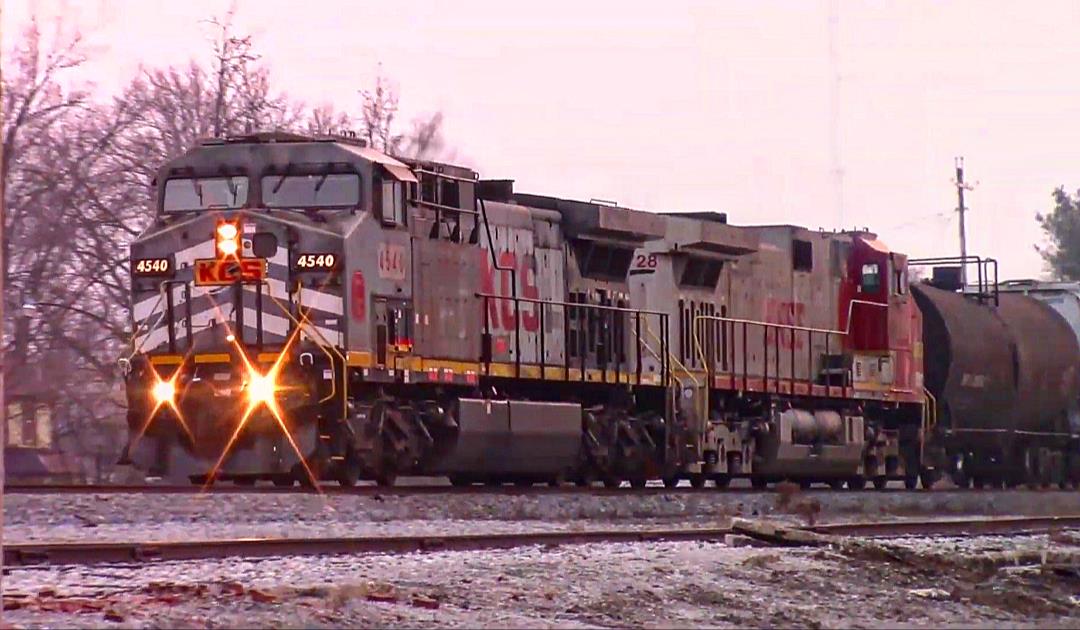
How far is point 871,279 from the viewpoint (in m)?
29.6

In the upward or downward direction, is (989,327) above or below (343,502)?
above

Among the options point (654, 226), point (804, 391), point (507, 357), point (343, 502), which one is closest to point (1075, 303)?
point (804, 391)

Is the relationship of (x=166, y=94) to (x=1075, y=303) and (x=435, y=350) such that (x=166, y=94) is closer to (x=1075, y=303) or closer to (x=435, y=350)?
(x=1075, y=303)

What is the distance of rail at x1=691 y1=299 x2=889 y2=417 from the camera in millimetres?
25672

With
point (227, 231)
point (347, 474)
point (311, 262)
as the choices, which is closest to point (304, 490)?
point (347, 474)

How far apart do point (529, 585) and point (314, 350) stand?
810cm

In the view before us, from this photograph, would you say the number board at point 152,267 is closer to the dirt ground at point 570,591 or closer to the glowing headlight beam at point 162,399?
the glowing headlight beam at point 162,399

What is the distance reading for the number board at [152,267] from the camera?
64.1 ft

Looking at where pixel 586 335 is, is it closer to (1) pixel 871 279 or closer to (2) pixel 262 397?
(2) pixel 262 397

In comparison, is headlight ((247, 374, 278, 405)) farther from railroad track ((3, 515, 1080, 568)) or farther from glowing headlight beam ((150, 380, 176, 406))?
railroad track ((3, 515, 1080, 568))

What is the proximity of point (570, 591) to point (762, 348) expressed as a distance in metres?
16.5

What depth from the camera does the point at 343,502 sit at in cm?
1700

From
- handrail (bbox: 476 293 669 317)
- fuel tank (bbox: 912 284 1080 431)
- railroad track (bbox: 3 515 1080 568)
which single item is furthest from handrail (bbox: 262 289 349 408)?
fuel tank (bbox: 912 284 1080 431)

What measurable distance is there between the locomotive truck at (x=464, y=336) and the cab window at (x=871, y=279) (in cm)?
20
